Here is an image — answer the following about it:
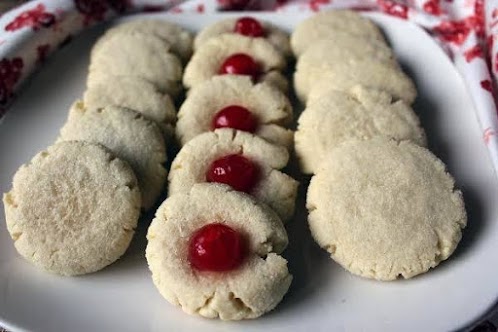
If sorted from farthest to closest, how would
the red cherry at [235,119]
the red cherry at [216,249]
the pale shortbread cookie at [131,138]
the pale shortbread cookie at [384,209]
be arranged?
the red cherry at [235,119]
the pale shortbread cookie at [131,138]
the pale shortbread cookie at [384,209]
the red cherry at [216,249]

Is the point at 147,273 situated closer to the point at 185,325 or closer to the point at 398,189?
the point at 185,325

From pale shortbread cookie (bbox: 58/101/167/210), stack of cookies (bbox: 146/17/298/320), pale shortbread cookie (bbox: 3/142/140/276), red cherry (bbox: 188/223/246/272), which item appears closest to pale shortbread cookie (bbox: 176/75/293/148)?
stack of cookies (bbox: 146/17/298/320)

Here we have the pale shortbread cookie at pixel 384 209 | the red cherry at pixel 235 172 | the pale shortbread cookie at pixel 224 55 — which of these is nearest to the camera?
the pale shortbread cookie at pixel 384 209

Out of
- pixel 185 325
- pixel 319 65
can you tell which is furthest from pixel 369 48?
pixel 185 325

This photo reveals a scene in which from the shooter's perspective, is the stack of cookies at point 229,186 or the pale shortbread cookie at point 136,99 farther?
the pale shortbread cookie at point 136,99

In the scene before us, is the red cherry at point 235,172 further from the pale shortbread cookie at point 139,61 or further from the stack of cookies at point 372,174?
the pale shortbread cookie at point 139,61

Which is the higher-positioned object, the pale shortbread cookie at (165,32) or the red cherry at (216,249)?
the red cherry at (216,249)

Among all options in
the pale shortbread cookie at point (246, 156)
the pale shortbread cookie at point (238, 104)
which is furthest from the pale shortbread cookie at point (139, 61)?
the pale shortbread cookie at point (246, 156)
